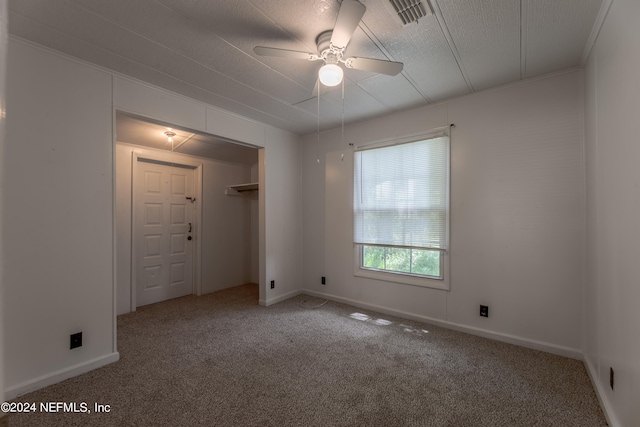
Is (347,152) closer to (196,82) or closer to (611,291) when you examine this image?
(196,82)

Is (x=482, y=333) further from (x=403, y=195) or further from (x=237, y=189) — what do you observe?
(x=237, y=189)

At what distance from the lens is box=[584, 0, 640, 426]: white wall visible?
143 cm

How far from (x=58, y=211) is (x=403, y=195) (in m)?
3.20

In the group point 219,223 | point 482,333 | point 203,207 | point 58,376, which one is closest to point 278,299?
point 219,223

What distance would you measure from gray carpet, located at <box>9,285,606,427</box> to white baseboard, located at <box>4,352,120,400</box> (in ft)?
0.17

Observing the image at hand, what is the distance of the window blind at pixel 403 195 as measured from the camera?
310 centimetres

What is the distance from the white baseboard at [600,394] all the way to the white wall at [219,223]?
14.5 ft

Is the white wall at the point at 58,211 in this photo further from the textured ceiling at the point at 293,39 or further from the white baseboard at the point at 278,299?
the white baseboard at the point at 278,299

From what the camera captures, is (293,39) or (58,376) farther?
(58,376)

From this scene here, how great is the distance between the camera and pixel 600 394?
6.16 feet

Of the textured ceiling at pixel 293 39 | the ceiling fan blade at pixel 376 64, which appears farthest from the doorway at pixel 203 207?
the ceiling fan blade at pixel 376 64

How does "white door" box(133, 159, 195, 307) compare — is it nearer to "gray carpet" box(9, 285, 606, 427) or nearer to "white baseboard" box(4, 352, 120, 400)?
"gray carpet" box(9, 285, 606, 427)

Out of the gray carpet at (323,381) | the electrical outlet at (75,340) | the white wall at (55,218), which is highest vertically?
the white wall at (55,218)

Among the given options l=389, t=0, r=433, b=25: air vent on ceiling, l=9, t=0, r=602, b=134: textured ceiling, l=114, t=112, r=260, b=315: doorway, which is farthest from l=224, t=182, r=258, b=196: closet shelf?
l=389, t=0, r=433, b=25: air vent on ceiling
